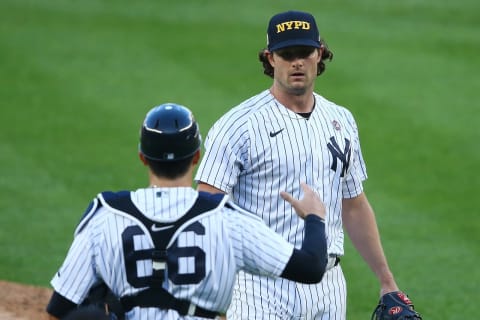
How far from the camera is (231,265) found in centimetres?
385

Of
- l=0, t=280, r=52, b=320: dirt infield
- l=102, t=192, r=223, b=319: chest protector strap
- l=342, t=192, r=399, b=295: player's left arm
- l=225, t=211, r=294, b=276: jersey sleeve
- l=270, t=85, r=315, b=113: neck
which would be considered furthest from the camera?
l=0, t=280, r=52, b=320: dirt infield

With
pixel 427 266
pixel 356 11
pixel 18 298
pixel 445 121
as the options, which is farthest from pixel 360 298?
pixel 356 11

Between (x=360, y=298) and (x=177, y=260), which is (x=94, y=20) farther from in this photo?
(x=177, y=260)

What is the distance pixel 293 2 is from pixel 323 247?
14446mm

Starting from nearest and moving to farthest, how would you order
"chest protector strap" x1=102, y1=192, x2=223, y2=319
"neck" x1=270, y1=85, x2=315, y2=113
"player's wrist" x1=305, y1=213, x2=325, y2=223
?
"chest protector strap" x1=102, y1=192, x2=223, y2=319
"player's wrist" x1=305, y1=213, x2=325, y2=223
"neck" x1=270, y1=85, x2=315, y2=113

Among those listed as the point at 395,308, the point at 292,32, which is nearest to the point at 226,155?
the point at 292,32

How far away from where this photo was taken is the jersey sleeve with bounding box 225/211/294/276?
12.7ft

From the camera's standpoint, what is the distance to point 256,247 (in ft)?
12.7

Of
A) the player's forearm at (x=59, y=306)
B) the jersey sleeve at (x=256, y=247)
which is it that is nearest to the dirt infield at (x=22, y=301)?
the player's forearm at (x=59, y=306)

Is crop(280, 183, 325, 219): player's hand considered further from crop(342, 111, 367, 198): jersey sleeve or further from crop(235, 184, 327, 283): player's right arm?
crop(342, 111, 367, 198): jersey sleeve

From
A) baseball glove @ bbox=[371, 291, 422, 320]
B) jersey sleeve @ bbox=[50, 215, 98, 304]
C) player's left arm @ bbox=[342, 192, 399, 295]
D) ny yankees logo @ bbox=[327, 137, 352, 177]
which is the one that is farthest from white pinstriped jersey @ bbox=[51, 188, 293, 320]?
player's left arm @ bbox=[342, 192, 399, 295]

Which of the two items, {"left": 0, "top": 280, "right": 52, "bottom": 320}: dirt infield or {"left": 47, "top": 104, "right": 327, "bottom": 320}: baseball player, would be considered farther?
{"left": 0, "top": 280, "right": 52, "bottom": 320}: dirt infield

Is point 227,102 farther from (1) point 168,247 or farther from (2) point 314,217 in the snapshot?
(1) point 168,247

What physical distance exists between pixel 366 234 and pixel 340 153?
0.48 metres
